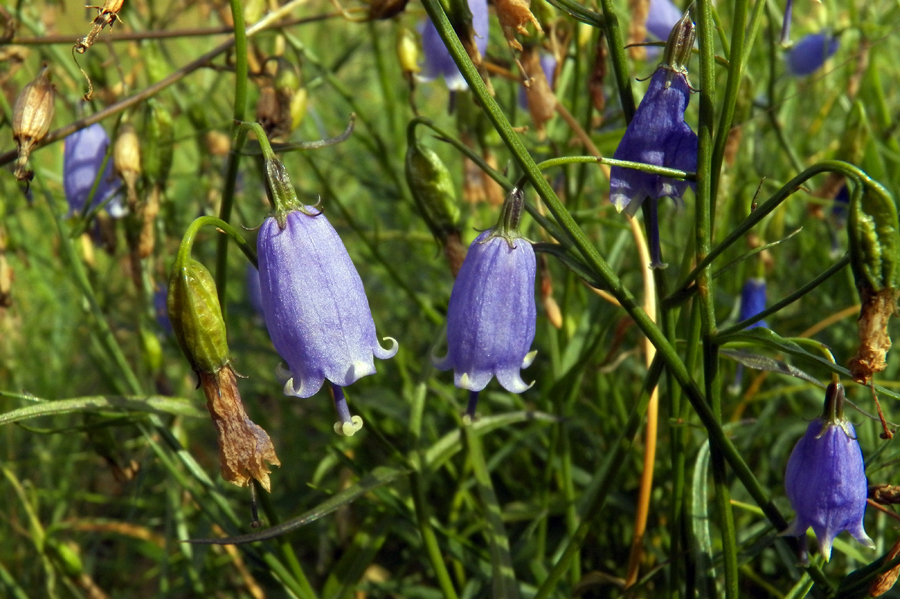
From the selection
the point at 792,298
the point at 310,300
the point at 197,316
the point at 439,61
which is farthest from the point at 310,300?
the point at 439,61

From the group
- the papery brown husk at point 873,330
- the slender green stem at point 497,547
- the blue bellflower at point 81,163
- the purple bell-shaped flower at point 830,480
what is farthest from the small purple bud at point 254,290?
the papery brown husk at point 873,330

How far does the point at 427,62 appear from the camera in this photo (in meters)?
1.50

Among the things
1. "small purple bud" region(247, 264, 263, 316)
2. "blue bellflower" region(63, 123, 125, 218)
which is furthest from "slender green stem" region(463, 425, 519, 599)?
"small purple bud" region(247, 264, 263, 316)

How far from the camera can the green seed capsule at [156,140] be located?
132 cm

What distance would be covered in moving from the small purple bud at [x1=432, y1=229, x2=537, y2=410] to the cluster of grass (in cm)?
6

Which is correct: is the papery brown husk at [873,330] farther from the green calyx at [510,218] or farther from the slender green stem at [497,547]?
the slender green stem at [497,547]

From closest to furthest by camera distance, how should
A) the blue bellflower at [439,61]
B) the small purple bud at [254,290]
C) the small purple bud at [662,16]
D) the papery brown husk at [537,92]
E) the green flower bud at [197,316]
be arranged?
1. the green flower bud at [197,316]
2. the papery brown husk at [537,92]
3. the blue bellflower at [439,61]
4. the small purple bud at [662,16]
5. the small purple bud at [254,290]

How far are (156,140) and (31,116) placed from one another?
263 millimetres

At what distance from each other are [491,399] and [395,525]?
43cm

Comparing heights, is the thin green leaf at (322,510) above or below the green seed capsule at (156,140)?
below

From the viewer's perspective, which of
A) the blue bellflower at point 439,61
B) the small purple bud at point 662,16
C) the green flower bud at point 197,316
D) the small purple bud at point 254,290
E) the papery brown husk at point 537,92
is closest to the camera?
the green flower bud at point 197,316

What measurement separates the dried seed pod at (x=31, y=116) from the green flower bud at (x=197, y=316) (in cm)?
36

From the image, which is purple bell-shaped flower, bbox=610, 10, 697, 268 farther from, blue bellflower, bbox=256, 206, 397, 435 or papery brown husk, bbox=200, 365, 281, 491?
papery brown husk, bbox=200, 365, 281, 491

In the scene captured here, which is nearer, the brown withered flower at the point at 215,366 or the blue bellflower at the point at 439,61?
the brown withered flower at the point at 215,366
